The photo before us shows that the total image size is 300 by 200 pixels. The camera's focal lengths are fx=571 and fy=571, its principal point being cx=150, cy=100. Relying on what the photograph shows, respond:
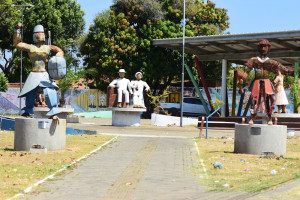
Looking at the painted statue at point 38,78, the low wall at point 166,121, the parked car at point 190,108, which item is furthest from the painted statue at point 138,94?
the parked car at point 190,108

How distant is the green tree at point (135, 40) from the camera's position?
4366cm

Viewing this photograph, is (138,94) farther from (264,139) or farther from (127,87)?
(264,139)

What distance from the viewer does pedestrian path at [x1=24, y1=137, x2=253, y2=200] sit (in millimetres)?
8508

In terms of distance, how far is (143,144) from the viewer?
57.2 ft

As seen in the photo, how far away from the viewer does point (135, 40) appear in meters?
43.9

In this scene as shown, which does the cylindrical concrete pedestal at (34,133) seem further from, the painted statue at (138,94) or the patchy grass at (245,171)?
the painted statue at (138,94)

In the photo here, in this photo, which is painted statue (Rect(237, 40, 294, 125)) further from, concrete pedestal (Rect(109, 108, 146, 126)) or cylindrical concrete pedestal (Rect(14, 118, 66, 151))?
concrete pedestal (Rect(109, 108, 146, 126))

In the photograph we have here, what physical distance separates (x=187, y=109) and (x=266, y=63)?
102ft

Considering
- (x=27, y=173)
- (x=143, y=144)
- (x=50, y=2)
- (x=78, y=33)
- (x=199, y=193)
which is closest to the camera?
(x=199, y=193)

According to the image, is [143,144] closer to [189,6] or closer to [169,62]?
[169,62]

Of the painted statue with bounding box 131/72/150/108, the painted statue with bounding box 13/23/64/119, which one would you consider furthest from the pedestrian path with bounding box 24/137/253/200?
the painted statue with bounding box 131/72/150/108

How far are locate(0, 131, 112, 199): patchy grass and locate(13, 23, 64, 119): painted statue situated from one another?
126 cm

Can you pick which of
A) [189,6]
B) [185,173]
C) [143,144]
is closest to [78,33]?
[189,6]

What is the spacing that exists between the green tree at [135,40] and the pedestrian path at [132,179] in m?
28.6
